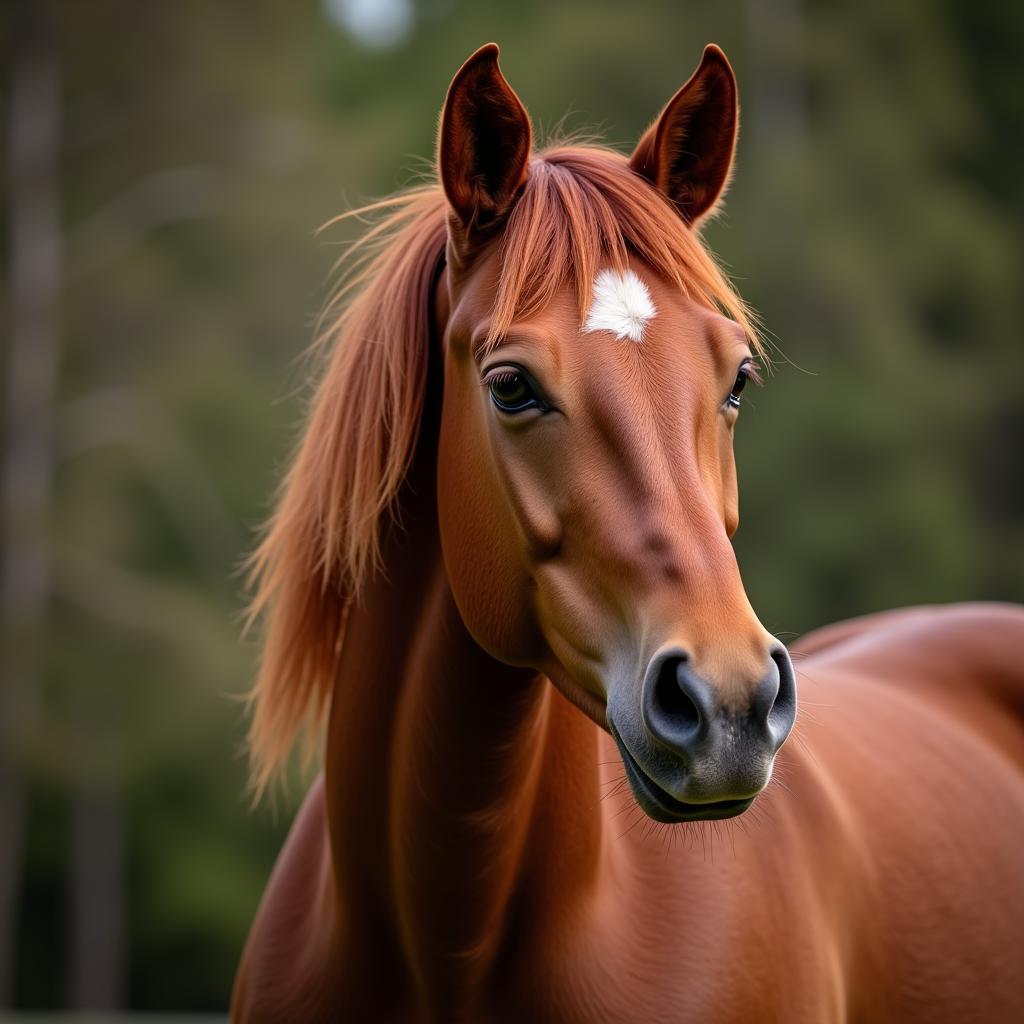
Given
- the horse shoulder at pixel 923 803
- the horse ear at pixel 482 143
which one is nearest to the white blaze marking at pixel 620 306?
the horse ear at pixel 482 143

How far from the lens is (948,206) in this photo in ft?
50.8

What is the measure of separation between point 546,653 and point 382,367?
0.66 meters

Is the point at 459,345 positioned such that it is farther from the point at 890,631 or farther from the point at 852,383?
the point at 852,383

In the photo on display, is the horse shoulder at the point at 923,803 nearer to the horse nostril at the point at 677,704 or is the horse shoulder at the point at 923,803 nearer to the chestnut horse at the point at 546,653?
the chestnut horse at the point at 546,653

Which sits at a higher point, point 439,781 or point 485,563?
point 485,563

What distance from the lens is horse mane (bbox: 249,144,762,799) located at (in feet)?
6.82

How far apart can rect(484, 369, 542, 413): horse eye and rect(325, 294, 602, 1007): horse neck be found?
0.40 metres

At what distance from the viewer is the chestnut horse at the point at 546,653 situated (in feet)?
6.13

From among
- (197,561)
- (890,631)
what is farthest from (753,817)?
(197,561)

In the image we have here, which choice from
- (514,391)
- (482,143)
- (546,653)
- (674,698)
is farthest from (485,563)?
(482,143)

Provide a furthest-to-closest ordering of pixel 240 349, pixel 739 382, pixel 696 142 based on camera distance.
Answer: pixel 240 349 < pixel 696 142 < pixel 739 382

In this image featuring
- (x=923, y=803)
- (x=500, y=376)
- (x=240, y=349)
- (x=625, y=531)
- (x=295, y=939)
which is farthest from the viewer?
(x=240, y=349)

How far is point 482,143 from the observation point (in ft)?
7.23

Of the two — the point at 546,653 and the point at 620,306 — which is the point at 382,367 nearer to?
the point at 620,306
